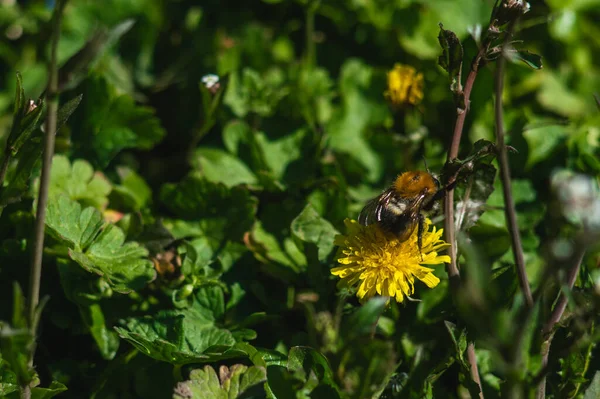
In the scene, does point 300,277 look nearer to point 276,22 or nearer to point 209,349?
point 209,349

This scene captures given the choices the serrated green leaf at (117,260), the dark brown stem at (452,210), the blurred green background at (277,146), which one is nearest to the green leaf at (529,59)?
the dark brown stem at (452,210)

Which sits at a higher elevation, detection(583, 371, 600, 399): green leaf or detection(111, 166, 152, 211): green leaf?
detection(111, 166, 152, 211): green leaf

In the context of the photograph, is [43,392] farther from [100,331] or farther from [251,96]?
[251,96]

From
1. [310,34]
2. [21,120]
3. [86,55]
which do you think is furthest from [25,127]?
[310,34]

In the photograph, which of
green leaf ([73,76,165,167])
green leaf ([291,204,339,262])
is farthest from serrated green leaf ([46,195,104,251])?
green leaf ([291,204,339,262])

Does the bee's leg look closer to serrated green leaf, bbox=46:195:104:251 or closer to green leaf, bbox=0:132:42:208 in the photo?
serrated green leaf, bbox=46:195:104:251

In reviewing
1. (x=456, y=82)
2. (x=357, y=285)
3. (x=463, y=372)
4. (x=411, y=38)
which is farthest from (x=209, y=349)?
(x=411, y=38)
